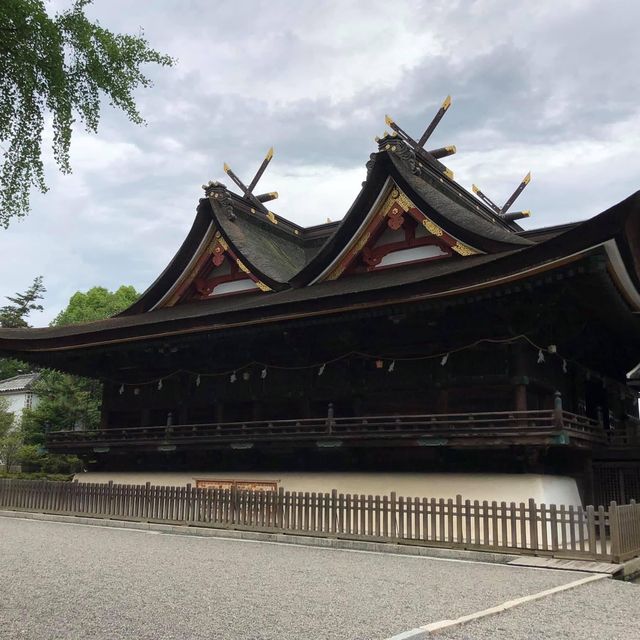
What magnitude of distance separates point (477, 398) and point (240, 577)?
990cm

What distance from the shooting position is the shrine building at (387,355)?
1647 centimetres

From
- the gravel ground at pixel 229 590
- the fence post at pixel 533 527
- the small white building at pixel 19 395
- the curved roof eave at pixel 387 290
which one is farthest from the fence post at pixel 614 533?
the small white building at pixel 19 395

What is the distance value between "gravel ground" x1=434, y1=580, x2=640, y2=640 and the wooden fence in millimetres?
2828

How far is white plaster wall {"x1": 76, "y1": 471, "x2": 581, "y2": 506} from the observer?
651 inches

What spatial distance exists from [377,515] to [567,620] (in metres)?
7.44

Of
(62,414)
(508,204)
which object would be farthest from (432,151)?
(62,414)

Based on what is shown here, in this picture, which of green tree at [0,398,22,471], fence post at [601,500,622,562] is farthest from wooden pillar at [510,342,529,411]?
green tree at [0,398,22,471]

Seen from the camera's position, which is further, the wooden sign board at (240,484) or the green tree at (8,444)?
the green tree at (8,444)

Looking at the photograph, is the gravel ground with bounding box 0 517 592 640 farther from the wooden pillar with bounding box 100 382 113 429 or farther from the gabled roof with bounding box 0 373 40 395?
the gabled roof with bounding box 0 373 40 395

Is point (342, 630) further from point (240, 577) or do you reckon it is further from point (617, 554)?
point (617, 554)

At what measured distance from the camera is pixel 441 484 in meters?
17.5

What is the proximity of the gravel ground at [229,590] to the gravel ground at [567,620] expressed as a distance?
0.28 m

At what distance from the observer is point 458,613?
7758mm

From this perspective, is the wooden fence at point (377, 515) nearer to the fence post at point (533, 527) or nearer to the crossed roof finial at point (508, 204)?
the fence post at point (533, 527)
